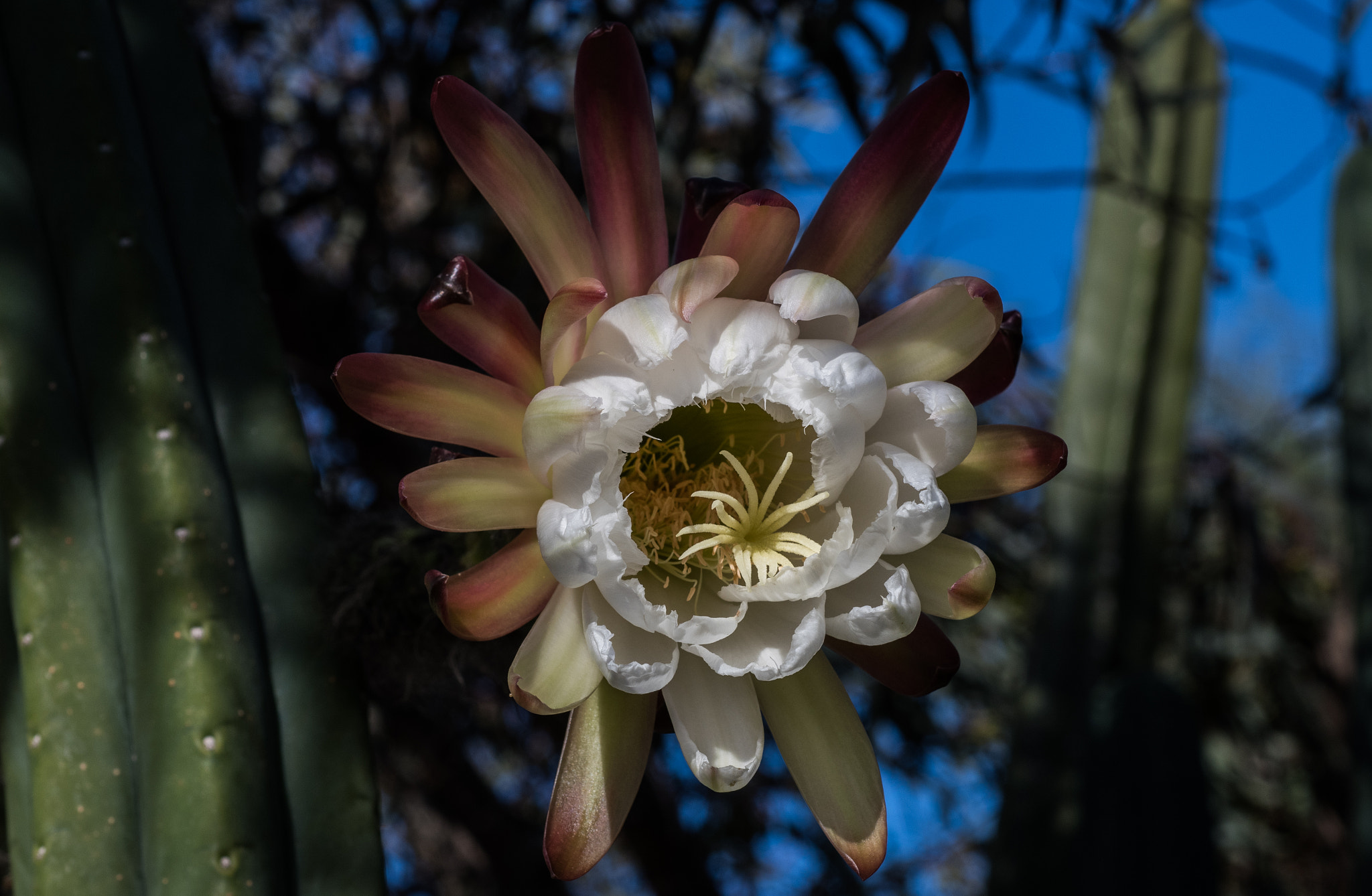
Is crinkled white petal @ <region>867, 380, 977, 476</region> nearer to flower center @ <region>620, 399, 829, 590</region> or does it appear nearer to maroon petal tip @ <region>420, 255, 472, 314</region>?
flower center @ <region>620, 399, 829, 590</region>

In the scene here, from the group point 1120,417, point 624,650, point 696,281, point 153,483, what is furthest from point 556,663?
point 1120,417

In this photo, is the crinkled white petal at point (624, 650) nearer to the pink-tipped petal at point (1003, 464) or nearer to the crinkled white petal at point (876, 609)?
the crinkled white petal at point (876, 609)

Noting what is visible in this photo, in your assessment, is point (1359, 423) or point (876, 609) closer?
point (876, 609)

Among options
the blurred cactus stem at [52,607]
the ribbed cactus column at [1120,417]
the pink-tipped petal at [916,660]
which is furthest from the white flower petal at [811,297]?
the ribbed cactus column at [1120,417]

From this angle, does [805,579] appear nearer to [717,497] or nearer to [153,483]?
[717,497]

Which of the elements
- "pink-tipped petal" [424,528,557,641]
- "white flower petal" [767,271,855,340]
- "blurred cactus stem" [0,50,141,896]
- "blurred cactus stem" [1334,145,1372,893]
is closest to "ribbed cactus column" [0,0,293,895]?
"blurred cactus stem" [0,50,141,896]

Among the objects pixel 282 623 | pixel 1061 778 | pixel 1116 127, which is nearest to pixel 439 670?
pixel 282 623

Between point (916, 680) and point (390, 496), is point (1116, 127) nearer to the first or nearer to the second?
point (390, 496)
